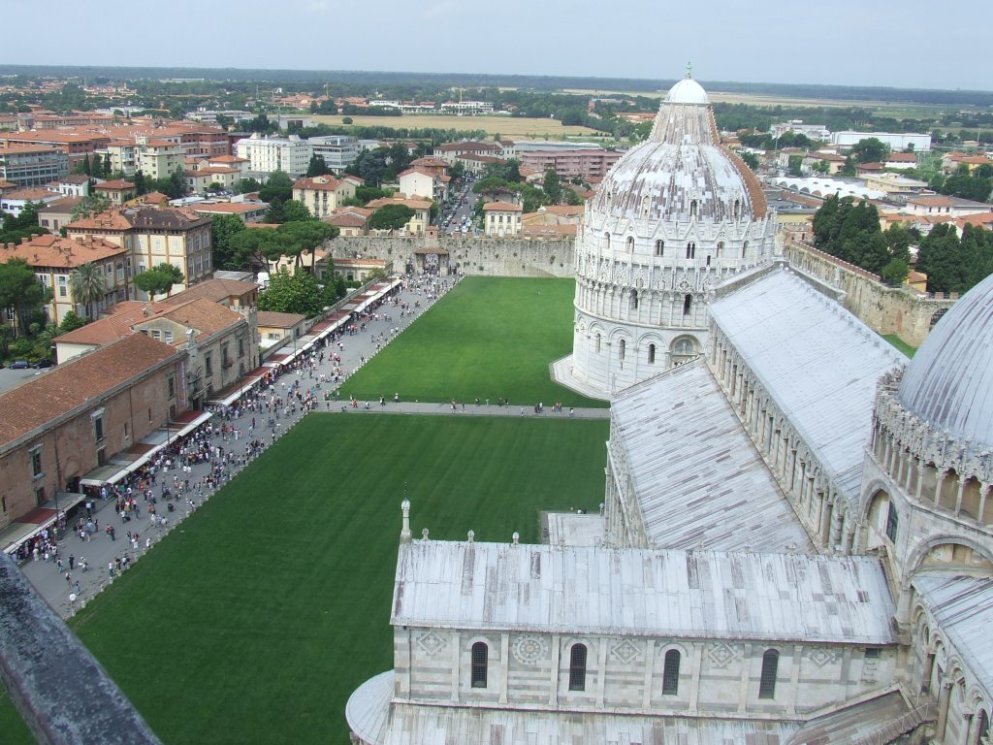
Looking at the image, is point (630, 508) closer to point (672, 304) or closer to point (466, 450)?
point (466, 450)

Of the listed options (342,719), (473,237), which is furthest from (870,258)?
(342,719)

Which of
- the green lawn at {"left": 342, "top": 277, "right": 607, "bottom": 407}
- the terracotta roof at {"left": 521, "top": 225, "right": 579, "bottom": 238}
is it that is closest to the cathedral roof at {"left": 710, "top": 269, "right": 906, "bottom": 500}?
the green lawn at {"left": 342, "top": 277, "right": 607, "bottom": 407}

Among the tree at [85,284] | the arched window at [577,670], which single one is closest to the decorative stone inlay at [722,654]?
the arched window at [577,670]

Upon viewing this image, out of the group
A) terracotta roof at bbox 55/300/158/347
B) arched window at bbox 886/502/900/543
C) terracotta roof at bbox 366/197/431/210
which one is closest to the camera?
arched window at bbox 886/502/900/543

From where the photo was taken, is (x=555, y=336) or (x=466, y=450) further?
(x=555, y=336)

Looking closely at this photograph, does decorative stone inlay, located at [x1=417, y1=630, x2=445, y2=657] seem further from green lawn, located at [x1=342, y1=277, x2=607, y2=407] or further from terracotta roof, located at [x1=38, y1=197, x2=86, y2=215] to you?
terracotta roof, located at [x1=38, y1=197, x2=86, y2=215]
